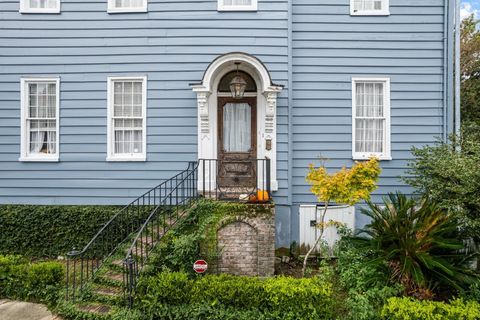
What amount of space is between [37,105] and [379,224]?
8.21 metres

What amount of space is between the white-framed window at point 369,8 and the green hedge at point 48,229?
24.7ft

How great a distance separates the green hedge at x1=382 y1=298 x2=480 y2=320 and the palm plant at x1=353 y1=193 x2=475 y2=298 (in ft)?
1.48

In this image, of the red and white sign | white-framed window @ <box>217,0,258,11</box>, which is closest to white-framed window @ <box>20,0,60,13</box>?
white-framed window @ <box>217,0,258,11</box>

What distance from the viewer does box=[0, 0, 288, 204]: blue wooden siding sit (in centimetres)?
736

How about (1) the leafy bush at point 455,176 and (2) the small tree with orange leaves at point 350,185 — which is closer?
(1) the leafy bush at point 455,176

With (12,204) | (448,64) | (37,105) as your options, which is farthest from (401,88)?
(12,204)

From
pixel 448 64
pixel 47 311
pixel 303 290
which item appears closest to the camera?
pixel 303 290

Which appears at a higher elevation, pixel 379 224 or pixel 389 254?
pixel 379 224

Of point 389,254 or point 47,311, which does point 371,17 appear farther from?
point 47,311

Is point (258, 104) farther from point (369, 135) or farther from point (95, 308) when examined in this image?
point (95, 308)

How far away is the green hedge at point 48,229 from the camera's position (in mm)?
7031

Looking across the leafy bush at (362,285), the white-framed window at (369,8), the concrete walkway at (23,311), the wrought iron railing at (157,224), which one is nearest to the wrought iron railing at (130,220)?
the wrought iron railing at (157,224)

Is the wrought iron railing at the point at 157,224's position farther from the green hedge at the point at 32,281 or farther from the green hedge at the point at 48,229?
the green hedge at the point at 48,229

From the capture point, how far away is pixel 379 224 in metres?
5.56
